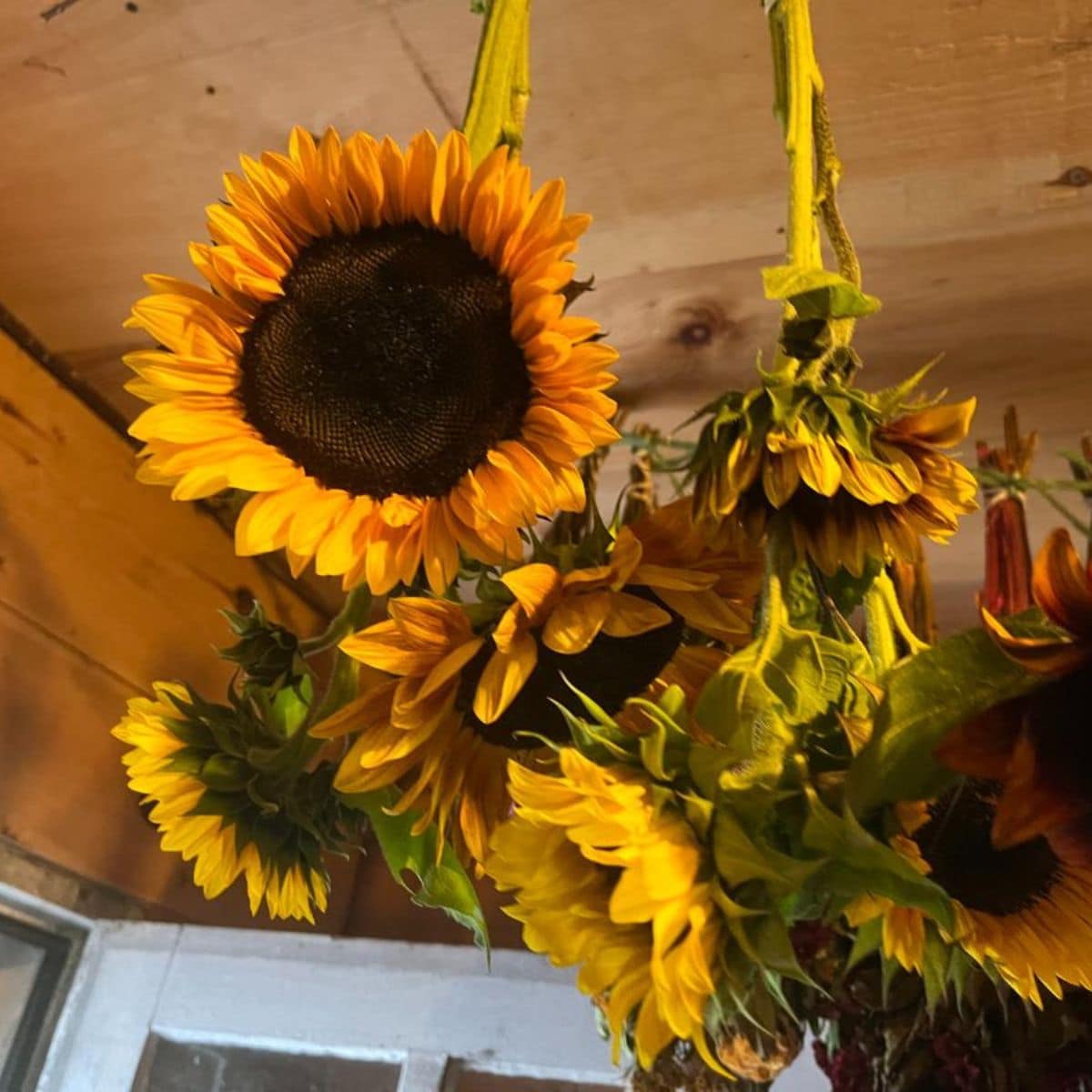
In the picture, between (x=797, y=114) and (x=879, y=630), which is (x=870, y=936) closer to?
(x=879, y=630)

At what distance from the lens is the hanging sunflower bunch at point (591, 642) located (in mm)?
261

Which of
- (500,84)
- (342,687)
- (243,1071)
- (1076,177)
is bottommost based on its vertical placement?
(243,1071)

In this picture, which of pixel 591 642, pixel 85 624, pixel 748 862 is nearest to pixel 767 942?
pixel 748 862

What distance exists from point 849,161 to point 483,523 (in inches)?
17.3

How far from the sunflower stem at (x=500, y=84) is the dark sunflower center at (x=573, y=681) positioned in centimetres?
18

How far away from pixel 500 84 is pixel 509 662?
22cm

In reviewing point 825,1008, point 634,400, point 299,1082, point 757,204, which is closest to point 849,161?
point 757,204

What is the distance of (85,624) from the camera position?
875 millimetres

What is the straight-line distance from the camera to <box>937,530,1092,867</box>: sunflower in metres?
0.25

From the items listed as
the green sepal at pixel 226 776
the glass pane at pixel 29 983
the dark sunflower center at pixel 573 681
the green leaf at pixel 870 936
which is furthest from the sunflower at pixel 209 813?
the glass pane at pixel 29 983

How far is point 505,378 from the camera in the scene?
382mm

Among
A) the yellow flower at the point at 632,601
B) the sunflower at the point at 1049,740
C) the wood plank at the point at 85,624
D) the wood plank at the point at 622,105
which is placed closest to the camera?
the sunflower at the point at 1049,740

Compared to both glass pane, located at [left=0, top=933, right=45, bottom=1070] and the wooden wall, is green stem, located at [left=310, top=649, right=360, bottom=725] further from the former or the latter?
glass pane, located at [left=0, top=933, right=45, bottom=1070]

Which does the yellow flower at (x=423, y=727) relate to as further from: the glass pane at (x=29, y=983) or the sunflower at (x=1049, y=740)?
the glass pane at (x=29, y=983)
